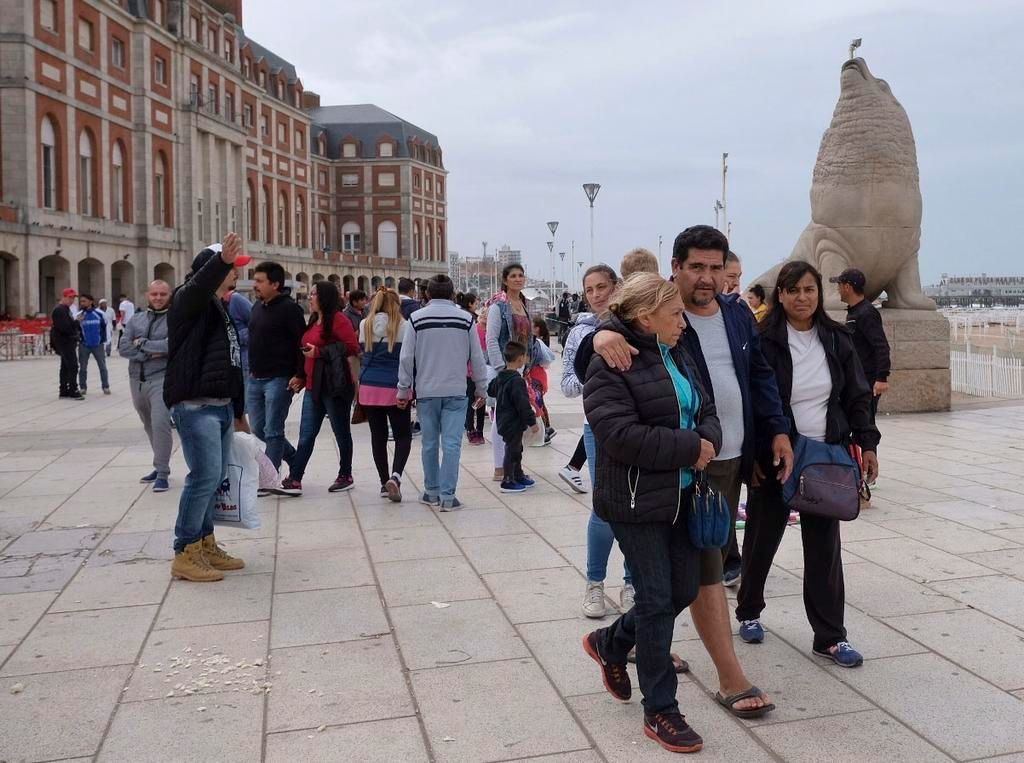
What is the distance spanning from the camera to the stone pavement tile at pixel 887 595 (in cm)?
471

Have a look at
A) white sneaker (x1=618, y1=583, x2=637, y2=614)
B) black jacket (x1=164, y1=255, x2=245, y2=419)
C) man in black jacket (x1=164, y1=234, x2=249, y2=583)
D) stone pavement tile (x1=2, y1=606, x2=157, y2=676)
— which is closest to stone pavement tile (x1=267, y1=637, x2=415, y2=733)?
stone pavement tile (x1=2, y1=606, x2=157, y2=676)

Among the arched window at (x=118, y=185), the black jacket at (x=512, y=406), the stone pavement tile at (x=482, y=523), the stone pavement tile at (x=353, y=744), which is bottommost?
the stone pavement tile at (x=353, y=744)

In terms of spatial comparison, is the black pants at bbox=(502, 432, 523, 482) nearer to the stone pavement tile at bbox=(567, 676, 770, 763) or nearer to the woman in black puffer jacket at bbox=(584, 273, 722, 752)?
the stone pavement tile at bbox=(567, 676, 770, 763)

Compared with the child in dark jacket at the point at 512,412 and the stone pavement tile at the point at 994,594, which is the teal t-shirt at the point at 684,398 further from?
the child in dark jacket at the point at 512,412

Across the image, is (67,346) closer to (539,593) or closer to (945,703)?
(539,593)

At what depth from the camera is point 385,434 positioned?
778cm

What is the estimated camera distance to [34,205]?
34812 mm

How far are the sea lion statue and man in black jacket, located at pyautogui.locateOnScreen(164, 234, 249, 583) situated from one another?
26.0 ft

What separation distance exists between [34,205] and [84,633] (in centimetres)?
3445

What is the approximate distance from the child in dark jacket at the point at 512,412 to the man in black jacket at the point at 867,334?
8.20 ft

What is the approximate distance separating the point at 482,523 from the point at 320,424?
6.16 feet

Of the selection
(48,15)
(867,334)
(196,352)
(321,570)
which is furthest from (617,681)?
(48,15)

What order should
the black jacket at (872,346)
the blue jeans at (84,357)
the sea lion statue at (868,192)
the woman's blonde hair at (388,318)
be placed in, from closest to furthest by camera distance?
1. the black jacket at (872,346)
2. the woman's blonde hair at (388,318)
3. the sea lion statue at (868,192)
4. the blue jeans at (84,357)

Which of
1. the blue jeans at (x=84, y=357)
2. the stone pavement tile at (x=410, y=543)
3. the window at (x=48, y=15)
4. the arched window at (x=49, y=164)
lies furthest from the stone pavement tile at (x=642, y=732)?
the window at (x=48, y=15)
